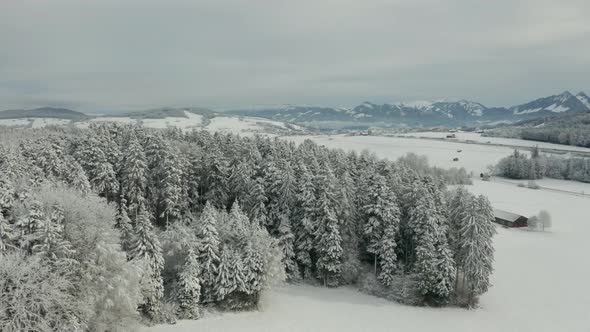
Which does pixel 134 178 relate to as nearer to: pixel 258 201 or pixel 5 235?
pixel 258 201

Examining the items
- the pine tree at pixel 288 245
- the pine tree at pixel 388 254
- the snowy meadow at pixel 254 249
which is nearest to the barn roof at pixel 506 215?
the snowy meadow at pixel 254 249

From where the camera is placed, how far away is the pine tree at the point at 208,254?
1442 inches

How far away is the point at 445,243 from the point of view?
41.7 meters

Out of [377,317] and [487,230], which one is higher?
[487,230]

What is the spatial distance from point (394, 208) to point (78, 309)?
111 ft

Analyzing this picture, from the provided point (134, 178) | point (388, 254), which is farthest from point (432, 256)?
point (134, 178)

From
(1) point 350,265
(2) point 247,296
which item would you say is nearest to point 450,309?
(1) point 350,265

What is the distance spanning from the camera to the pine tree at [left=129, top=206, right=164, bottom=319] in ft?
104

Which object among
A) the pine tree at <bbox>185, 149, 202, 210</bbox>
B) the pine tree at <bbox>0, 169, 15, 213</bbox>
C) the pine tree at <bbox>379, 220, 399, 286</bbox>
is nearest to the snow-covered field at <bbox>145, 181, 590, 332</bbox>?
the pine tree at <bbox>379, 220, 399, 286</bbox>

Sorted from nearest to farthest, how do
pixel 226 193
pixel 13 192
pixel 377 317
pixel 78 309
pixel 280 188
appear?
pixel 78 309
pixel 13 192
pixel 377 317
pixel 280 188
pixel 226 193

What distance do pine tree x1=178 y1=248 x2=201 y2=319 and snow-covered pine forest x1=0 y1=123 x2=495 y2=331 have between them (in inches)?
4.2

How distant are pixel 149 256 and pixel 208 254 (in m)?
6.12

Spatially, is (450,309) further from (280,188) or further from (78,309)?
(78,309)

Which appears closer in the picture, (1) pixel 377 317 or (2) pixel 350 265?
(1) pixel 377 317
